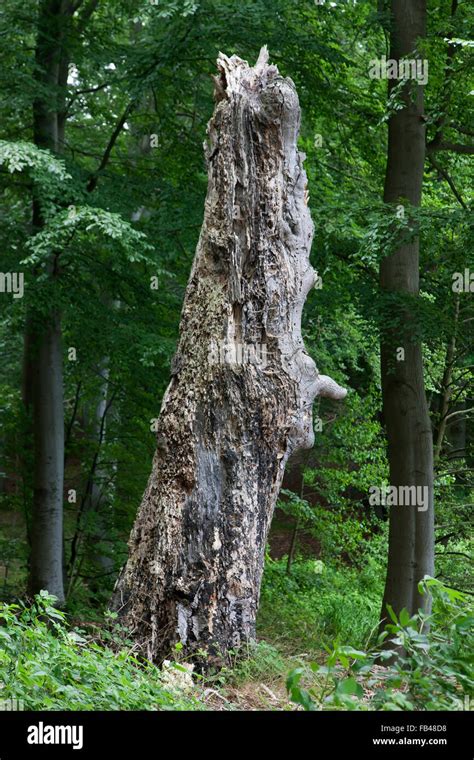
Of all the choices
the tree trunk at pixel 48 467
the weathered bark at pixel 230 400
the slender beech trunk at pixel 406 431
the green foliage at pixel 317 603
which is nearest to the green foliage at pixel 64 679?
the weathered bark at pixel 230 400

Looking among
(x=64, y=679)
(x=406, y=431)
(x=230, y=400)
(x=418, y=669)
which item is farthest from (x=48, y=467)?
(x=418, y=669)

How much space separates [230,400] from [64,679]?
2.62 metres

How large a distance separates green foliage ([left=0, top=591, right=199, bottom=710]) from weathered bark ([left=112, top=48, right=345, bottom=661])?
51.9 inches

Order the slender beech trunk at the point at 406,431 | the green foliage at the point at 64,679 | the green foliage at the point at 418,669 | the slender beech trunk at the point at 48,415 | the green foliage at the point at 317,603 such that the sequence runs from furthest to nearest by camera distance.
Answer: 1. the slender beech trunk at the point at 48,415
2. the slender beech trunk at the point at 406,431
3. the green foliage at the point at 317,603
4. the green foliage at the point at 64,679
5. the green foliage at the point at 418,669

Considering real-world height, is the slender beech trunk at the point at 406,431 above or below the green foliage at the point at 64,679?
above

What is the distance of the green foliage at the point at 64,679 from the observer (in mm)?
4625

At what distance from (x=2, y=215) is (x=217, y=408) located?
7.78 meters

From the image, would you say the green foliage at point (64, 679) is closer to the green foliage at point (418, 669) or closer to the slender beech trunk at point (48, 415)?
the green foliage at point (418, 669)

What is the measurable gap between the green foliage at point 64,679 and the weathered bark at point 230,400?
132 centimetres

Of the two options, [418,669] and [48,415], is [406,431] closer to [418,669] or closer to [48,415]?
[48,415]

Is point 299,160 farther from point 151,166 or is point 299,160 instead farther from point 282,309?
point 151,166

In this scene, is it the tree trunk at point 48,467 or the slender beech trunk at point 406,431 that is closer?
the slender beech trunk at point 406,431

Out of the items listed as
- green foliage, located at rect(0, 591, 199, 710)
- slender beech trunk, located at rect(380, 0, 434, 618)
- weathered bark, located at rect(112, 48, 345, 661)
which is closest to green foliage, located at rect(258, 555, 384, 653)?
slender beech trunk, located at rect(380, 0, 434, 618)

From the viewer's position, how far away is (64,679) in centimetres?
507
